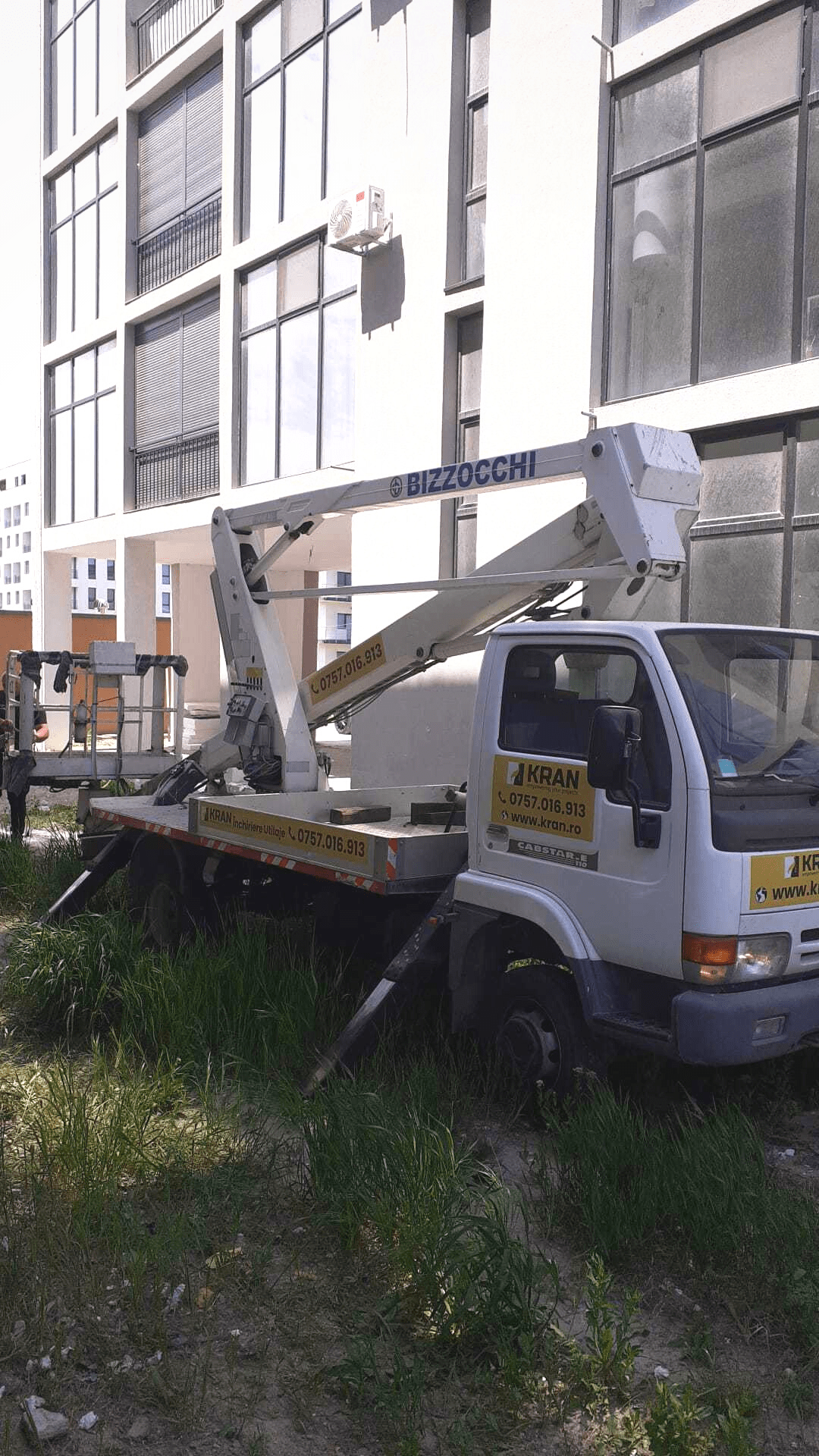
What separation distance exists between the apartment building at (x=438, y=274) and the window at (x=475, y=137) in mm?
35

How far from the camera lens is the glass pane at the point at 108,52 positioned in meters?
22.2

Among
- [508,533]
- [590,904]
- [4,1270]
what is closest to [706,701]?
[590,904]

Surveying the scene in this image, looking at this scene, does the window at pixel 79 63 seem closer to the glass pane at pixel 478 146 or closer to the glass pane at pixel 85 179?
the glass pane at pixel 85 179

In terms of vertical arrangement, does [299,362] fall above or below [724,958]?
above

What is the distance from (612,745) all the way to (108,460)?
2012cm

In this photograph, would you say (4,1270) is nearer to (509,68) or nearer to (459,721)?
(459,721)

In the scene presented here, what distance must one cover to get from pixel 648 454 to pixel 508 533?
701 centimetres

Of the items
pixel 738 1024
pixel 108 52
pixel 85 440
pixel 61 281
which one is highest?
pixel 108 52

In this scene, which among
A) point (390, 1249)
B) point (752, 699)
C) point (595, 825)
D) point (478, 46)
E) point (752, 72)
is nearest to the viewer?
point (390, 1249)

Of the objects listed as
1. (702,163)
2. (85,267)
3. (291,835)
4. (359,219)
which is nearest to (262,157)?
(359,219)

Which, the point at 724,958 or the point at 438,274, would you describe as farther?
the point at 438,274

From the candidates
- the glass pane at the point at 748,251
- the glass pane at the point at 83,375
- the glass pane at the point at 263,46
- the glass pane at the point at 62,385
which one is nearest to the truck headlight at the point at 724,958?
the glass pane at the point at 748,251

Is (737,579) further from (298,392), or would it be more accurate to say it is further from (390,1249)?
(298,392)

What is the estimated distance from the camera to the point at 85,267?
2384cm
